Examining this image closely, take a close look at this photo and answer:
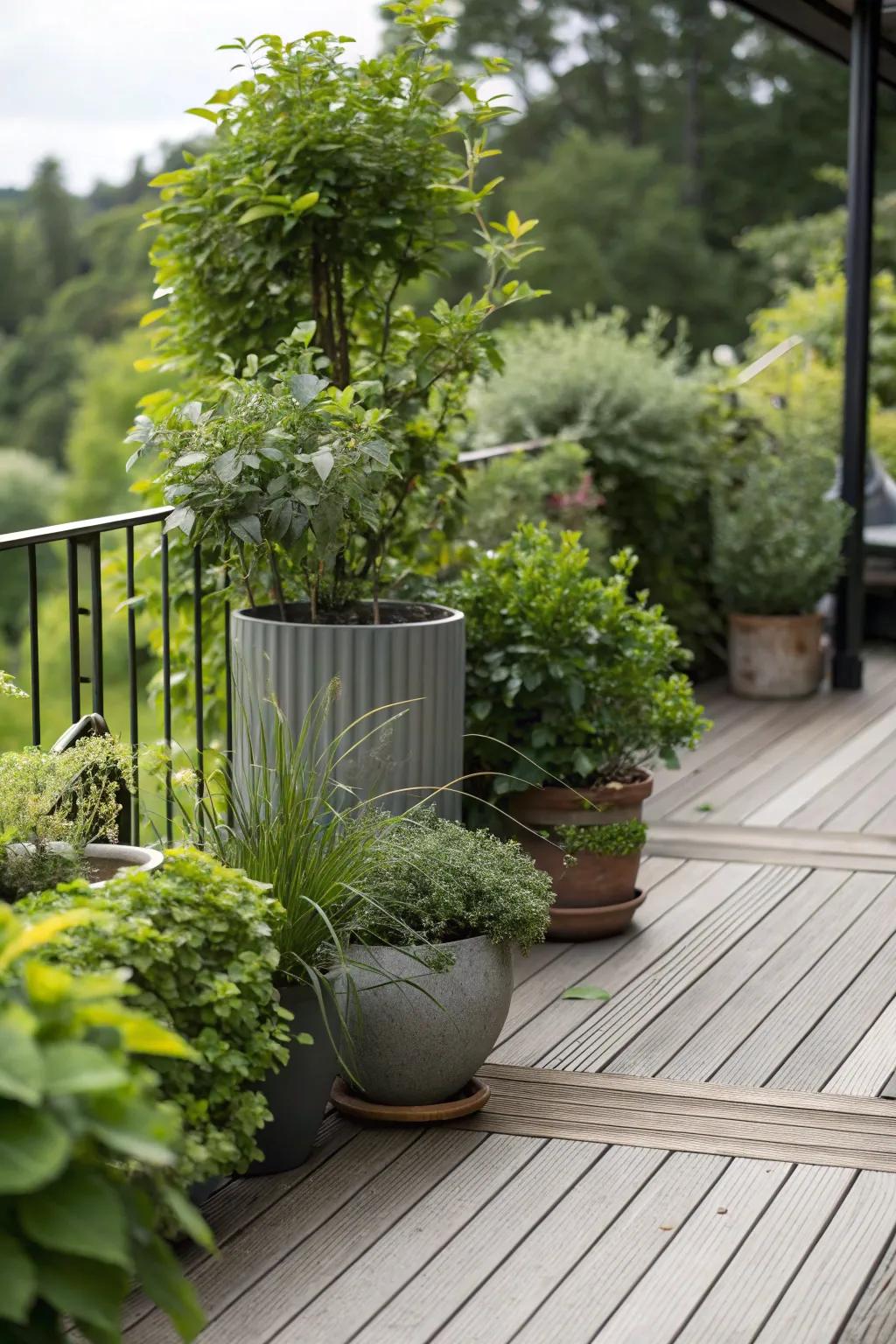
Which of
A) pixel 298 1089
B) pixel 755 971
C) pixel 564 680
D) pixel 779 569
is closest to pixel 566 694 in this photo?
pixel 564 680

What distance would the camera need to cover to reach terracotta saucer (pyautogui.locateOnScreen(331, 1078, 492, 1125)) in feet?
8.45

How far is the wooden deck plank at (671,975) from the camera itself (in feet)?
9.54

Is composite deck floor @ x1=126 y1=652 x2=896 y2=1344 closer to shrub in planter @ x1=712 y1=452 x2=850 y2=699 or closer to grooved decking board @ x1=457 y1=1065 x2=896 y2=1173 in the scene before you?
grooved decking board @ x1=457 y1=1065 x2=896 y2=1173

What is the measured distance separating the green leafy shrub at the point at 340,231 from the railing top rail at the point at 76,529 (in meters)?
0.25

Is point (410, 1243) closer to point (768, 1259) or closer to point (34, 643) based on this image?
point (768, 1259)

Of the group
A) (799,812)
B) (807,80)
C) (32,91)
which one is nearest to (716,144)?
(807,80)

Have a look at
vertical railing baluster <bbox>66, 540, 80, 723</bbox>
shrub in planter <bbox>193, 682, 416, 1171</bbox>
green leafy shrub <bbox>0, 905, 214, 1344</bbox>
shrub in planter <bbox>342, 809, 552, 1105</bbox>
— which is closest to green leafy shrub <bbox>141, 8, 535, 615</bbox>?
vertical railing baluster <bbox>66, 540, 80, 723</bbox>

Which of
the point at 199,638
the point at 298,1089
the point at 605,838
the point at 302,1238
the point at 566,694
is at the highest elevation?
the point at 199,638

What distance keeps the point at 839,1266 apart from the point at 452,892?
32.3 inches

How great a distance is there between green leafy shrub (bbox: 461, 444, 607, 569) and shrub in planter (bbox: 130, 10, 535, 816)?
1147mm

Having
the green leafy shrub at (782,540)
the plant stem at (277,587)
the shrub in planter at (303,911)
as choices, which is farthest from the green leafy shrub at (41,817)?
the green leafy shrub at (782,540)

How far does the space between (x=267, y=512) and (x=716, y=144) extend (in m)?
22.2

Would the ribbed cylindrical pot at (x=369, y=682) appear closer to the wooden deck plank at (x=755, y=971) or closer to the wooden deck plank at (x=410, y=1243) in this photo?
the wooden deck plank at (x=755, y=971)

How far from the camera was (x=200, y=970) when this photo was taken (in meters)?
2.09
